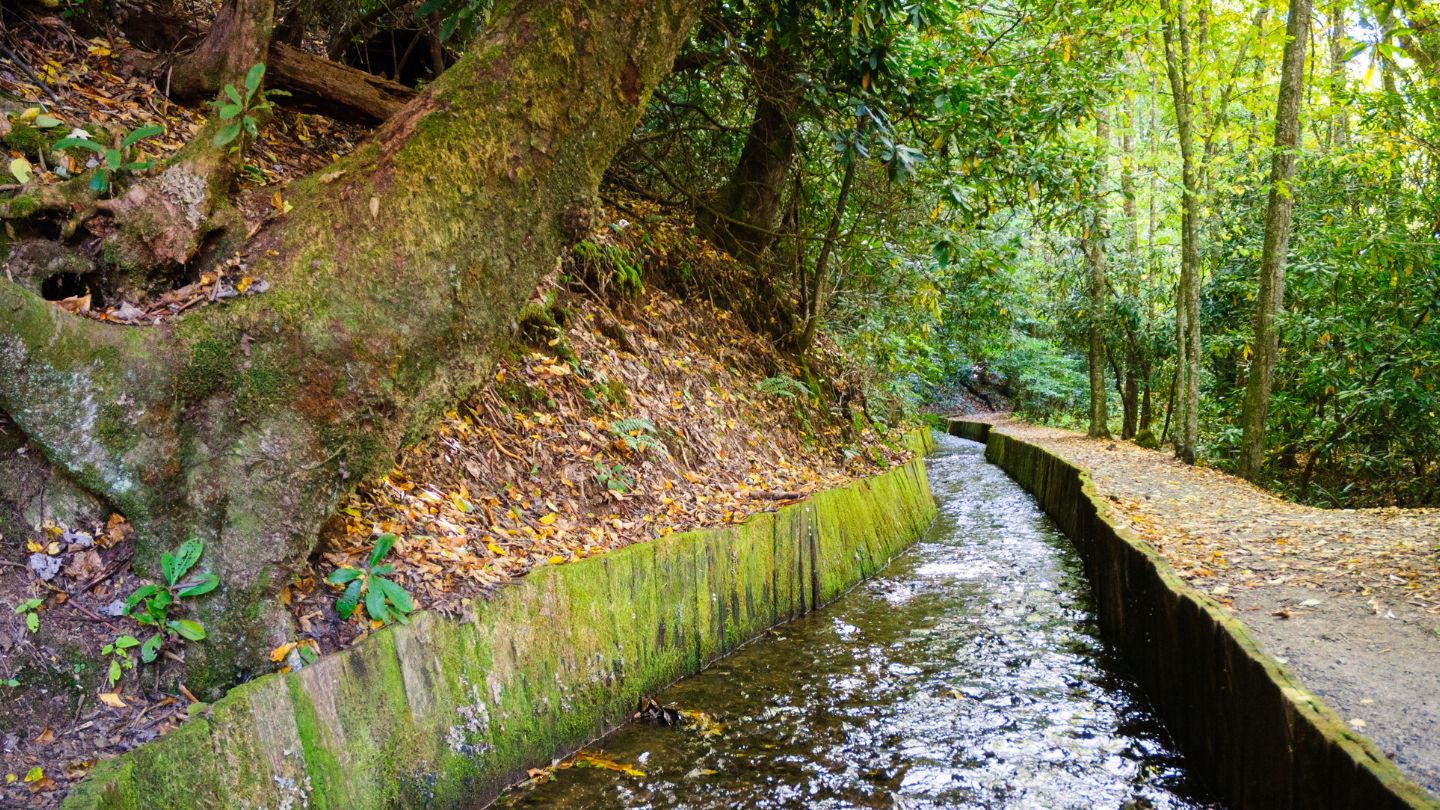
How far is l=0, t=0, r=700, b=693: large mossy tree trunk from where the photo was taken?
308cm

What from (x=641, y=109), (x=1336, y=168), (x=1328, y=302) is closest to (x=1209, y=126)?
(x=1336, y=168)

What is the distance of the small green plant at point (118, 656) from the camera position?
2.84m

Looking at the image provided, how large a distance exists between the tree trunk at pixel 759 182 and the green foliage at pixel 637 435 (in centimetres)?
328

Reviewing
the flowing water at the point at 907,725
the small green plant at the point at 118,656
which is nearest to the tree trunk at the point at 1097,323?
the flowing water at the point at 907,725

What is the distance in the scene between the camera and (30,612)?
2.84 m

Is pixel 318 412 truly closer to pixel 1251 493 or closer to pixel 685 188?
pixel 685 188

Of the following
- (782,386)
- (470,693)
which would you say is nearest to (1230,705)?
(470,693)

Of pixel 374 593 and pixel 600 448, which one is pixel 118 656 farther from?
pixel 600 448

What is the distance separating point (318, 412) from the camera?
3.40 meters

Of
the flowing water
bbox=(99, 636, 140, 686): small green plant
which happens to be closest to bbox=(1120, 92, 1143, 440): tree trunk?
the flowing water

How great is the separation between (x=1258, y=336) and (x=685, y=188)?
8.19 metres

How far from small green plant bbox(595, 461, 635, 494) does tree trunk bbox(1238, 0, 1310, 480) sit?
9.43 metres

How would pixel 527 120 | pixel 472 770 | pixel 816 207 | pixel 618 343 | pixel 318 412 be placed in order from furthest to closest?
1. pixel 816 207
2. pixel 618 343
3. pixel 527 120
4. pixel 472 770
5. pixel 318 412

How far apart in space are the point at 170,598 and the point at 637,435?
3857mm
